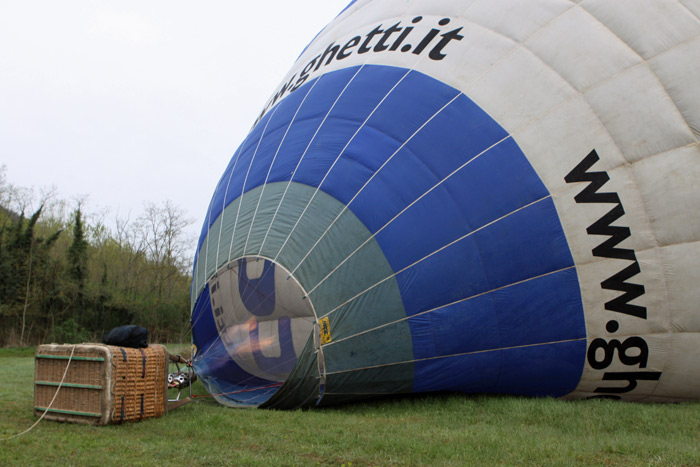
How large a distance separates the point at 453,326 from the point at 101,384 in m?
2.64

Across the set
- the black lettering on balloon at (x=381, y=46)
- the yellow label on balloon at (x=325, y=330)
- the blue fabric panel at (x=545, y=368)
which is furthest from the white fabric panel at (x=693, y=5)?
the yellow label on balloon at (x=325, y=330)

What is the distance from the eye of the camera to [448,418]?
3996mm

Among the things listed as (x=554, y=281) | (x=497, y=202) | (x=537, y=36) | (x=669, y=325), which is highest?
(x=537, y=36)

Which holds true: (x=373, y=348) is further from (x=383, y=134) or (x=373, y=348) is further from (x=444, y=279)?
(x=383, y=134)

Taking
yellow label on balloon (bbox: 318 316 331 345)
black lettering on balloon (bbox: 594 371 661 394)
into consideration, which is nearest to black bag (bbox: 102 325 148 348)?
yellow label on balloon (bbox: 318 316 331 345)

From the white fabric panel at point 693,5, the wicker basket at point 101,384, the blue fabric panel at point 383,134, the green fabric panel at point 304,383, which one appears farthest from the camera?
the blue fabric panel at point 383,134

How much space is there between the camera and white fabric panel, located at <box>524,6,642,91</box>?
4516mm

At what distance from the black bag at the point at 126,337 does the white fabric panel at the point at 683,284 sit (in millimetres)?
4091

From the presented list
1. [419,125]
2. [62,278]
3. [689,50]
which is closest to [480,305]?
[419,125]

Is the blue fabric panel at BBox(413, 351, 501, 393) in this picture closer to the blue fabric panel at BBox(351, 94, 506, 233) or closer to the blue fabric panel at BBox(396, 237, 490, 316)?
the blue fabric panel at BBox(396, 237, 490, 316)

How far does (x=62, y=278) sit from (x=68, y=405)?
1884 centimetres

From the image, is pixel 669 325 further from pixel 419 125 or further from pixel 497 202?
pixel 419 125

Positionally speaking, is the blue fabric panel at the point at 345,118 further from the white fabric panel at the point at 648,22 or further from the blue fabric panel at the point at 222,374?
the blue fabric panel at the point at 222,374

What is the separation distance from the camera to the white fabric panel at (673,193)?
4.21 m
